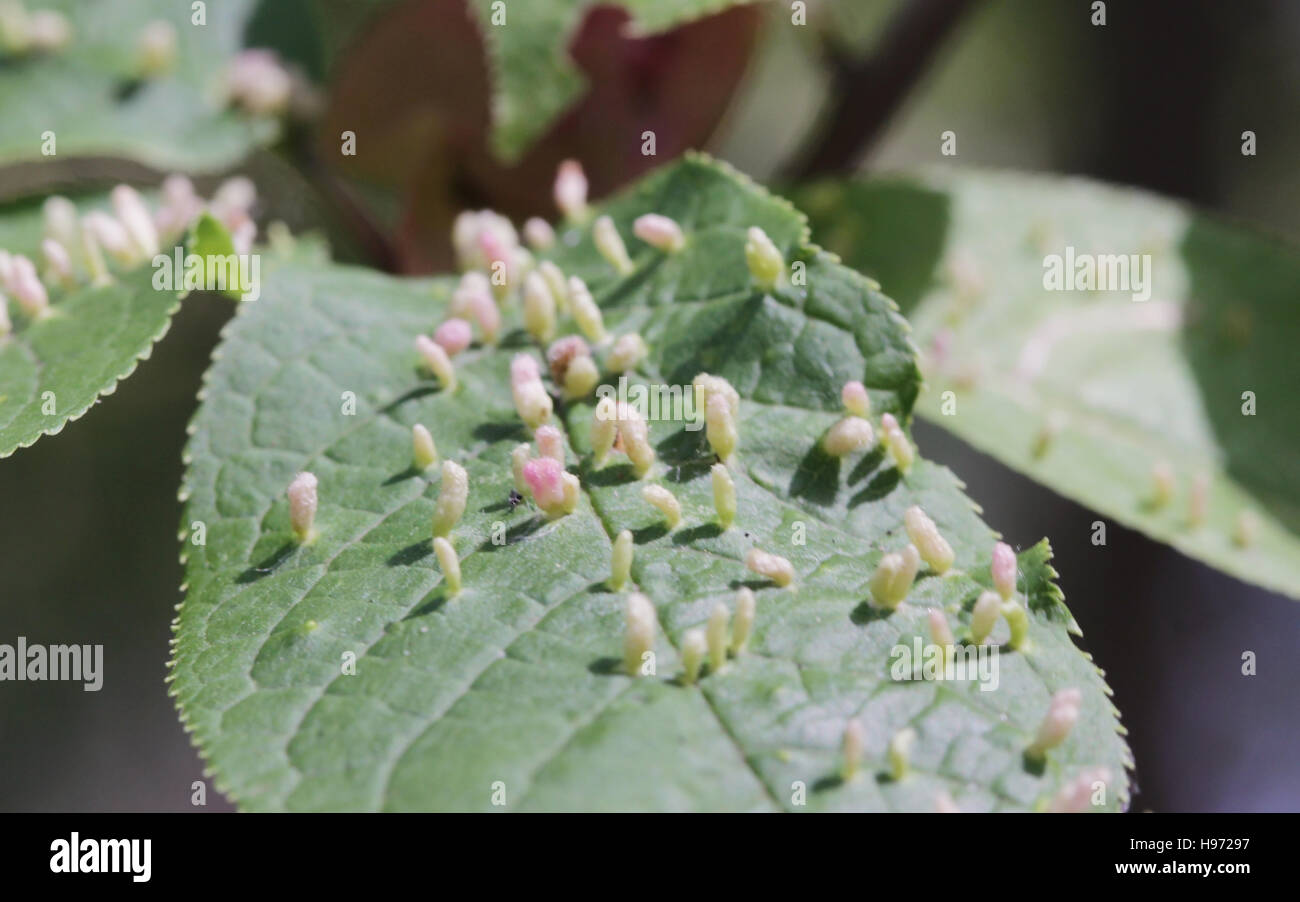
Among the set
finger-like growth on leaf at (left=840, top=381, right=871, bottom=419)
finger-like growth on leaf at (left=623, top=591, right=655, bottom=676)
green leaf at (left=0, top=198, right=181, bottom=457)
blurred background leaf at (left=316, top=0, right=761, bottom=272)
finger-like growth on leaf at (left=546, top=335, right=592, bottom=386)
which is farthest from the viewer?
blurred background leaf at (left=316, top=0, right=761, bottom=272)

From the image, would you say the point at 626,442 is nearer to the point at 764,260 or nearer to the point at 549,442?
the point at 549,442

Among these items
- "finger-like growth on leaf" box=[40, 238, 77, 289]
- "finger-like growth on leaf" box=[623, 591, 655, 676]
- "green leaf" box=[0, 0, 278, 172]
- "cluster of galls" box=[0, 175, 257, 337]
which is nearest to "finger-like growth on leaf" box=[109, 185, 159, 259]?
"cluster of galls" box=[0, 175, 257, 337]

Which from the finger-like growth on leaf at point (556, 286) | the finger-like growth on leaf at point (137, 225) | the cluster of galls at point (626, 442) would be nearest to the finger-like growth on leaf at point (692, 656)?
the cluster of galls at point (626, 442)

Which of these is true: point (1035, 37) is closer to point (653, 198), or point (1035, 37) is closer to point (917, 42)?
point (917, 42)

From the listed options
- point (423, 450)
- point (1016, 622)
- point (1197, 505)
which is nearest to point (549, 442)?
point (423, 450)

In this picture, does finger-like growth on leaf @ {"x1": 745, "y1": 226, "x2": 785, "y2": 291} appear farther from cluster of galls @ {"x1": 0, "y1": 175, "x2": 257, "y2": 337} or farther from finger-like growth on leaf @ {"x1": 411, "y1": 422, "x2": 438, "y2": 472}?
cluster of galls @ {"x1": 0, "y1": 175, "x2": 257, "y2": 337}

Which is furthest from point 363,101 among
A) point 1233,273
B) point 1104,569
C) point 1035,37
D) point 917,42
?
point 1035,37
